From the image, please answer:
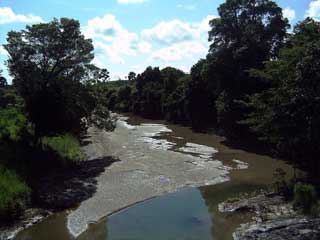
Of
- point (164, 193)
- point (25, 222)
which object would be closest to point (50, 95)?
point (164, 193)

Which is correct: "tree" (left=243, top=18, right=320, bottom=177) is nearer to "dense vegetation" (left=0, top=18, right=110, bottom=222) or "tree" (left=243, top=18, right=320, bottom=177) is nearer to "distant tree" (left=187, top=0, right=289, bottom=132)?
"dense vegetation" (left=0, top=18, right=110, bottom=222)

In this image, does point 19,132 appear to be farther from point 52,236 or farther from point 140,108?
point 140,108

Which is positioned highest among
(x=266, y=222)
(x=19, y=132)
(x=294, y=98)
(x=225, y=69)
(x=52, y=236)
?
(x=225, y=69)

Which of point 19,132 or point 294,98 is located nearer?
point 294,98

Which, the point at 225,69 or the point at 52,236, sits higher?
the point at 225,69

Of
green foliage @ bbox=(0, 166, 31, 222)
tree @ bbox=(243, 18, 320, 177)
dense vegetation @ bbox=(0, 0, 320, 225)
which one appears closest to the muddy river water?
green foliage @ bbox=(0, 166, 31, 222)

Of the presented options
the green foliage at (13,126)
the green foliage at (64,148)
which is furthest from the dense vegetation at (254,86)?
the green foliage at (13,126)

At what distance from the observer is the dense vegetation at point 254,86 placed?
20.1m

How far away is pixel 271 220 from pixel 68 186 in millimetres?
13006

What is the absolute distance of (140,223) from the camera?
18.9 metres

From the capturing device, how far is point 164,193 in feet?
79.8

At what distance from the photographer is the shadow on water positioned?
2164cm

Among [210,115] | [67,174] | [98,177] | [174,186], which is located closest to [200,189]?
[174,186]

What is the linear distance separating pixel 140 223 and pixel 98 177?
950 centimetres
